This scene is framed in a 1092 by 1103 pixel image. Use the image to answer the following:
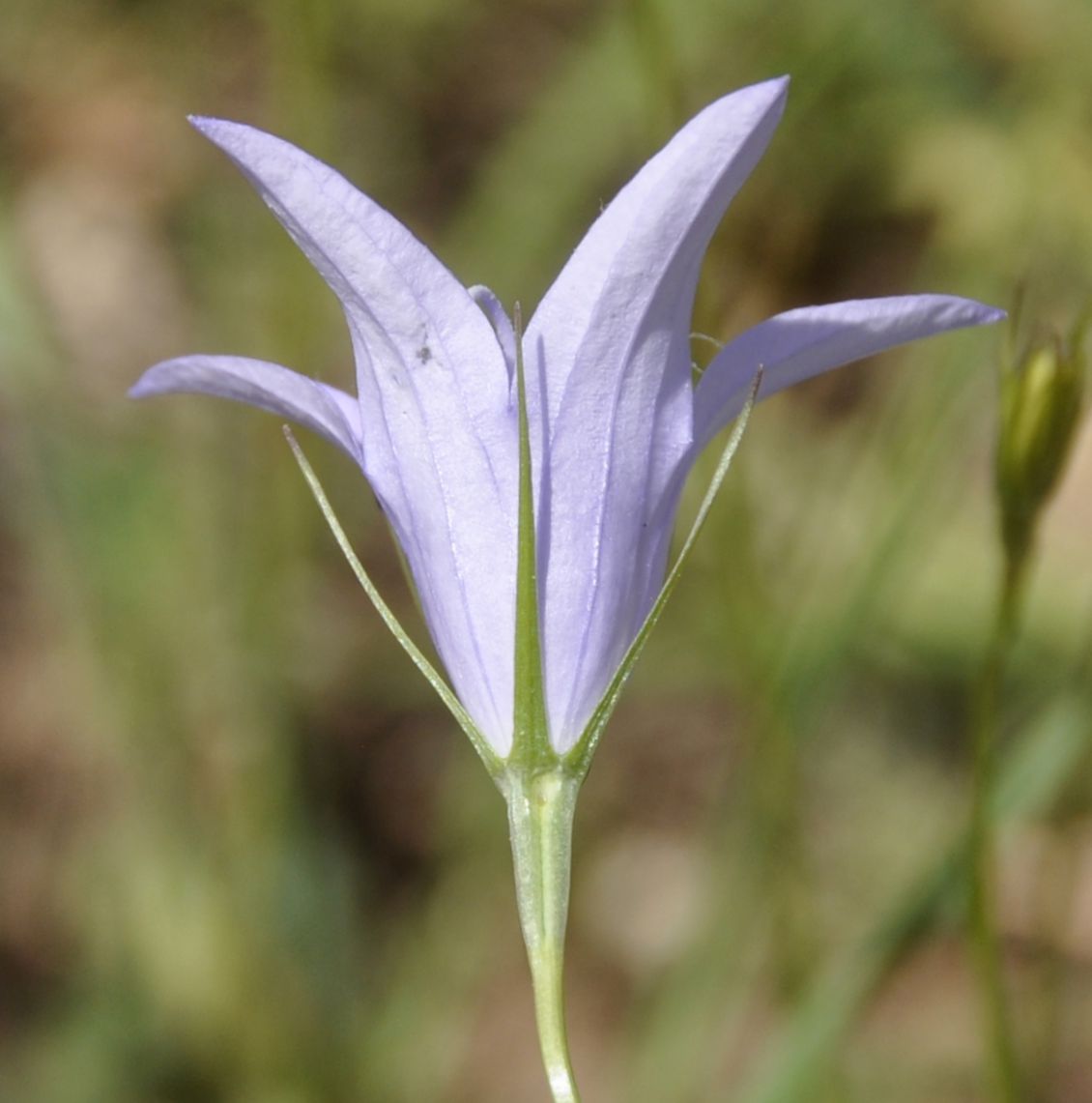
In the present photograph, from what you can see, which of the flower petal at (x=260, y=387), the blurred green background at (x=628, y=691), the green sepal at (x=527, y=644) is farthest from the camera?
the blurred green background at (x=628, y=691)

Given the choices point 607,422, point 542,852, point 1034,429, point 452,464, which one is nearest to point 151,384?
point 452,464

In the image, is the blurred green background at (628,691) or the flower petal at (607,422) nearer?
the flower petal at (607,422)

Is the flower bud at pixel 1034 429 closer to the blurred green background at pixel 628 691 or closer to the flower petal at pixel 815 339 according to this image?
the flower petal at pixel 815 339

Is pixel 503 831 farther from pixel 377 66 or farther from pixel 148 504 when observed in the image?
pixel 377 66

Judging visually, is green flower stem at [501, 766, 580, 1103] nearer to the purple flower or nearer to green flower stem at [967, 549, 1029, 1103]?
the purple flower

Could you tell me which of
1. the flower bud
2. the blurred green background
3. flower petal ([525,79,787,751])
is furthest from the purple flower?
the blurred green background

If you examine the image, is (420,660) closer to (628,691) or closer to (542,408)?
(542,408)

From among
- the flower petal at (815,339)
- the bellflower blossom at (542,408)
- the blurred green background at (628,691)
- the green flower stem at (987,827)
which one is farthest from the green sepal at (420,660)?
the blurred green background at (628,691)
